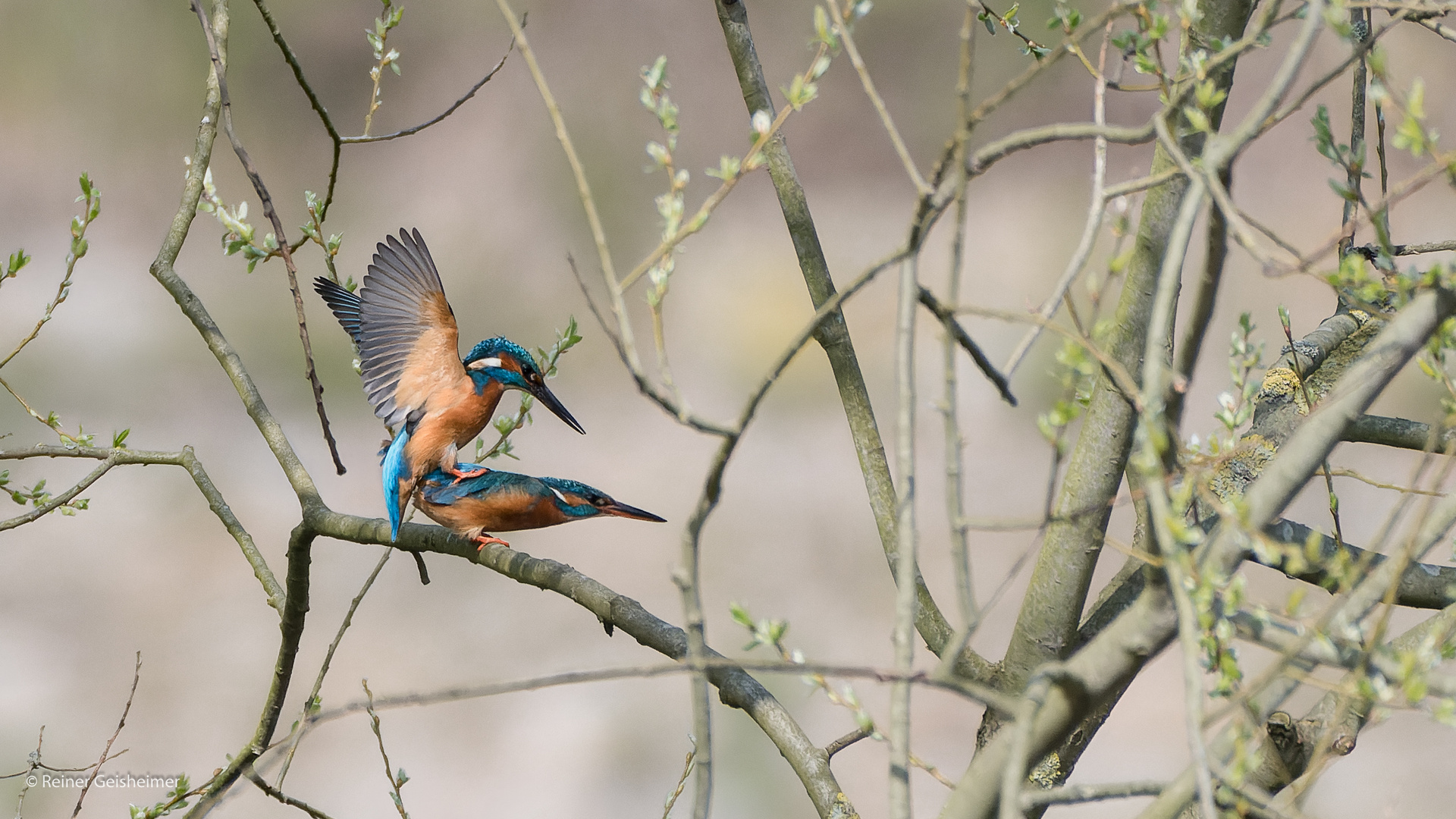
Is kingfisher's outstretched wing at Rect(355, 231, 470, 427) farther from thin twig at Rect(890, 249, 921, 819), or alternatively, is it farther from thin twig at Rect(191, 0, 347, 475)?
thin twig at Rect(890, 249, 921, 819)

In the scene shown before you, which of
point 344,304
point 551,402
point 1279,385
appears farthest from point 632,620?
point 1279,385

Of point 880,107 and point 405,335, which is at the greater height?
point 405,335

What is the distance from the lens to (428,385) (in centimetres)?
135

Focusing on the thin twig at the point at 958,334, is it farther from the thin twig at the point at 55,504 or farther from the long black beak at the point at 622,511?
the thin twig at the point at 55,504

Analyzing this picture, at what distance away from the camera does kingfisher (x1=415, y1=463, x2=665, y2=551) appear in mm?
1270

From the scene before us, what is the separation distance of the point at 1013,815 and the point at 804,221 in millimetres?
816

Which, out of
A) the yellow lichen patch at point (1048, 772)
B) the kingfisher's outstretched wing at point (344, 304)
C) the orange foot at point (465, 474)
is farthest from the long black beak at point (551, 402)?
the yellow lichen patch at point (1048, 772)

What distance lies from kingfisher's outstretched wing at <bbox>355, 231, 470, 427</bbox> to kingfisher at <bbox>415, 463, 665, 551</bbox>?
11cm

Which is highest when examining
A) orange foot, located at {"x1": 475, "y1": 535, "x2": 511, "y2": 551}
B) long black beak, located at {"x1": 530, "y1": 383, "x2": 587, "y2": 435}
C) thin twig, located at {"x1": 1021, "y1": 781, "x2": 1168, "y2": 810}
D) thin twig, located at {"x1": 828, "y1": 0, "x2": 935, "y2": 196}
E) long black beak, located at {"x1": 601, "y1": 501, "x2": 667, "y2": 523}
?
long black beak, located at {"x1": 530, "y1": 383, "x2": 587, "y2": 435}

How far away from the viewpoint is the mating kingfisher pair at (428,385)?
1323 millimetres

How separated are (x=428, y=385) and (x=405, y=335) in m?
0.07

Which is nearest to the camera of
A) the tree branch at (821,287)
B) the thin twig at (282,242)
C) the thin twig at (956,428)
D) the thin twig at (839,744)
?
the thin twig at (956,428)

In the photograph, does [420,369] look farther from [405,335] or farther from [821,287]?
[821,287]

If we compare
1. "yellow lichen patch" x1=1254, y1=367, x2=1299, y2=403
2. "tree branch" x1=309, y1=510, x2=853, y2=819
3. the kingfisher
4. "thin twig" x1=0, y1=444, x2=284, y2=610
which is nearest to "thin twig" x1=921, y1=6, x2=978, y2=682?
"tree branch" x1=309, y1=510, x2=853, y2=819
